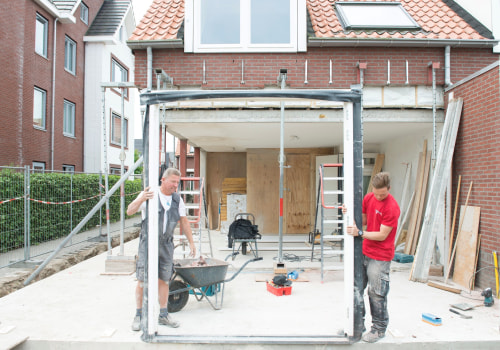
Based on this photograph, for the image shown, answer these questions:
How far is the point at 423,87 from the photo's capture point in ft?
22.4

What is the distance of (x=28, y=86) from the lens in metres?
12.7

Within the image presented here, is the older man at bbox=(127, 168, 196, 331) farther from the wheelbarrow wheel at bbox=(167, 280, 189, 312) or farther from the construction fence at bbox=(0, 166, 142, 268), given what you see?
the construction fence at bbox=(0, 166, 142, 268)

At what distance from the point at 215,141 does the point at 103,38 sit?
1079 centimetres

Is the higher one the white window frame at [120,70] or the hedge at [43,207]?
the white window frame at [120,70]

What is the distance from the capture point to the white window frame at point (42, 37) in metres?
13.4

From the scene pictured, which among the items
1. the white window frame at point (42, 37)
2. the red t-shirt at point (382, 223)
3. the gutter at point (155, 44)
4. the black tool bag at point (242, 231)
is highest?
the white window frame at point (42, 37)

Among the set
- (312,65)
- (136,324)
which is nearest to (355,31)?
(312,65)

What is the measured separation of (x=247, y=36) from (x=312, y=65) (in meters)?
1.45

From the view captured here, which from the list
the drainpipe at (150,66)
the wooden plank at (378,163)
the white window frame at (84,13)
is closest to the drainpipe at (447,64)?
the wooden plank at (378,163)

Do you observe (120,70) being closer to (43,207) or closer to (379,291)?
(43,207)

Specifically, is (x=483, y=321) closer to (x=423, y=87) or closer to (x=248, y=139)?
(x=423, y=87)

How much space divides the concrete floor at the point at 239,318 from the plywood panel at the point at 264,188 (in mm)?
4837

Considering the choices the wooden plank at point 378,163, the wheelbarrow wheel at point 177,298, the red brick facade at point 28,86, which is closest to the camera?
the wheelbarrow wheel at point 177,298

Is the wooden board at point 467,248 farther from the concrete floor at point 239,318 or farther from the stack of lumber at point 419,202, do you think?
the stack of lumber at point 419,202
